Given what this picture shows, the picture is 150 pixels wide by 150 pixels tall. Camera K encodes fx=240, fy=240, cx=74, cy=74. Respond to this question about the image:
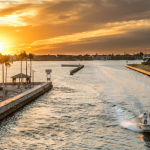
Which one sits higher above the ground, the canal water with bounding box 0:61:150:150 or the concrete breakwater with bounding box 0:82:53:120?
the concrete breakwater with bounding box 0:82:53:120

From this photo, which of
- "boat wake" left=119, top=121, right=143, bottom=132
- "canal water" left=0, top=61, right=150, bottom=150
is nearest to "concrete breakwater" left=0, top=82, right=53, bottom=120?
"canal water" left=0, top=61, right=150, bottom=150

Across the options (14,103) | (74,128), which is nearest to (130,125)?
(74,128)

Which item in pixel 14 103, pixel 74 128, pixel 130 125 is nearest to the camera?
pixel 74 128

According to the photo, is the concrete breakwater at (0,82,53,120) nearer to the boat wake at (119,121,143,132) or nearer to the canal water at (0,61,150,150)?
the canal water at (0,61,150,150)

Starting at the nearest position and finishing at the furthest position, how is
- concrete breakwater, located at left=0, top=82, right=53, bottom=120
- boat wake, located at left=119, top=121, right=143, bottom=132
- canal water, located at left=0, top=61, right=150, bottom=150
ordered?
canal water, located at left=0, top=61, right=150, bottom=150
boat wake, located at left=119, top=121, right=143, bottom=132
concrete breakwater, located at left=0, top=82, right=53, bottom=120

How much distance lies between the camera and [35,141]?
22750 millimetres

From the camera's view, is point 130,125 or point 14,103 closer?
point 130,125

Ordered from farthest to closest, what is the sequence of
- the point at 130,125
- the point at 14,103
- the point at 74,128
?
the point at 14,103, the point at 130,125, the point at 74,128

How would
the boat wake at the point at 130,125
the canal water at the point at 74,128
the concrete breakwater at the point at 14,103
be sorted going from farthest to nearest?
1. the concrete breakwater at the point at 14,103
2. the boat wake at the point at 130,125
3. the canal water at the point at 74,128

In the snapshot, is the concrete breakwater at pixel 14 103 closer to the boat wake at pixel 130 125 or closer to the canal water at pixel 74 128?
the canal water at pixel 74 128

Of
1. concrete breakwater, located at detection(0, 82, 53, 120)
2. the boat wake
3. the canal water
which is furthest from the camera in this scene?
concrete breakwater, located at detection(0, 82, 53, 120)

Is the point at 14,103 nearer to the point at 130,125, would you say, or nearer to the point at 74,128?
the point at 74,128

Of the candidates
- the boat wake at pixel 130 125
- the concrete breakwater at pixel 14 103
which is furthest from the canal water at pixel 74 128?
the concrete breakwater at pixel 14 103

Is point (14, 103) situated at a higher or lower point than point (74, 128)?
higher
